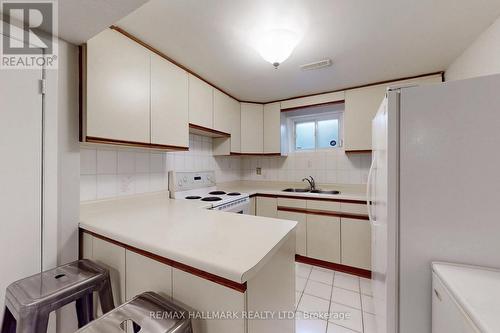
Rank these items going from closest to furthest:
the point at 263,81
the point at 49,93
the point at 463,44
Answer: the point at 49,93
the point at 463,44
the point at 263,81

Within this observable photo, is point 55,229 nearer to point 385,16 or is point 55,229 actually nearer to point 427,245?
point 427,245

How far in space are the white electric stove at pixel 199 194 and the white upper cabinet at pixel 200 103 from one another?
23.4 inches

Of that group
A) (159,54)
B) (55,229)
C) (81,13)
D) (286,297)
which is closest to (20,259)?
(55,229)

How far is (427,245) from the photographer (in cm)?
86

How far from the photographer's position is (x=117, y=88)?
1.31m

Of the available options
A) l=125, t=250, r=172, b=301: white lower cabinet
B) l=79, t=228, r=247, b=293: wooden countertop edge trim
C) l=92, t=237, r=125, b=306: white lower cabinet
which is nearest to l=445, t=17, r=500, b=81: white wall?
l=79, t=228, r=247, b=293: wooden countertop edge trim

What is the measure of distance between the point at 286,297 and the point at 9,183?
1400 mm

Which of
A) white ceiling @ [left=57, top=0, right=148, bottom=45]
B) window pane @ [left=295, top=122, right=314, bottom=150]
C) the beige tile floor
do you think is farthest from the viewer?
window pane @ [left=295, top=122, right=314, bottom=150]

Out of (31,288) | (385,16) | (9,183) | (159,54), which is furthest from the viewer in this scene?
(159,54)

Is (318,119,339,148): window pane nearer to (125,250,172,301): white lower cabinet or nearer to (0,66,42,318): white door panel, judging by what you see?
(125,250,172,301): white lower cabinet

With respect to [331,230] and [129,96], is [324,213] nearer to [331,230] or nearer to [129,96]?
[331,230]

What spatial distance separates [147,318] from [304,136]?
2.84 m

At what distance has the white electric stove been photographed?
1912mm

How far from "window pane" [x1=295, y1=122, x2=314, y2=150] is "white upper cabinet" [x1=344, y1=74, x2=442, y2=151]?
631mm
